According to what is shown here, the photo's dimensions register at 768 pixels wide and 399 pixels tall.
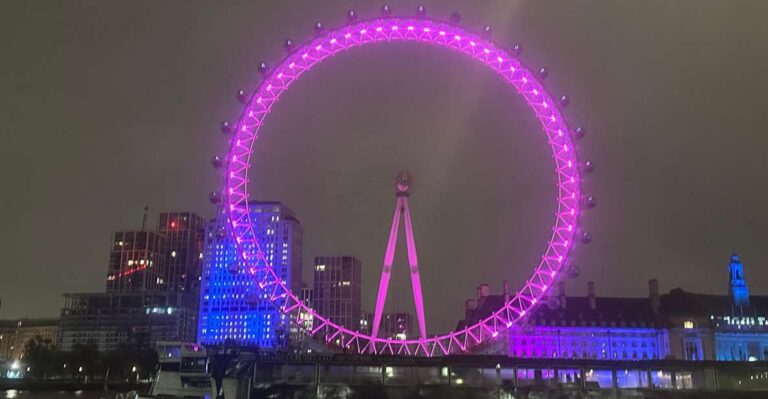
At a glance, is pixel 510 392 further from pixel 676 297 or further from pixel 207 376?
pixel 676 297

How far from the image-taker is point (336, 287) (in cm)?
18250

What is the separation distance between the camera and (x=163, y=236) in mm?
193875

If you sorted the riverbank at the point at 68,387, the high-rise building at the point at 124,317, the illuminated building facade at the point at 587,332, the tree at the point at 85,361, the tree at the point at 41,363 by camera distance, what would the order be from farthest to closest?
the high-rise building at the point at 124,317 → the tree at the point at 41,363 → the tree at the point at 85,361 → the illuminated building facade at the point at 587,332 → the riverbank at the point at 68,387

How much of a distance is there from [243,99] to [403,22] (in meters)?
11.8

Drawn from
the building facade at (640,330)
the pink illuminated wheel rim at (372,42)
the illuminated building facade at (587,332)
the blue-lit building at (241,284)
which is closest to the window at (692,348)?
the building facade at (640,330)

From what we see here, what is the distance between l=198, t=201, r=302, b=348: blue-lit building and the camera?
14562 centimetres

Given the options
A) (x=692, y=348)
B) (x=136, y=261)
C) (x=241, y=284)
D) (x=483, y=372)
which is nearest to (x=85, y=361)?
(x=241, y=284)

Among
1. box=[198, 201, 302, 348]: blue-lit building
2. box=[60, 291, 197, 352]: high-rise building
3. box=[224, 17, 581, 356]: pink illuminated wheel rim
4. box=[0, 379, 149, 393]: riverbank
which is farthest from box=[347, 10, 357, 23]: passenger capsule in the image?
box=[60, 291, 197, 352]: high-rise building

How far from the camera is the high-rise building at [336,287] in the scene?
181 meters

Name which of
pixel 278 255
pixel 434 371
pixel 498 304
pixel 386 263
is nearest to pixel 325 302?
pixel 278 255

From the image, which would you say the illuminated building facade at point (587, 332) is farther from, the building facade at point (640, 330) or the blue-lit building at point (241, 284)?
the blue-lit building at point (241, 284)

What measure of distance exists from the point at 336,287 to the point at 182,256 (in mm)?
44669

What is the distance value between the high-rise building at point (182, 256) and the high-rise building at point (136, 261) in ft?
7.88

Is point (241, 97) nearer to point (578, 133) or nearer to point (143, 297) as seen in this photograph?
point (578, 133)
